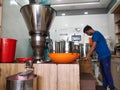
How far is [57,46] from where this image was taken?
4441 mm

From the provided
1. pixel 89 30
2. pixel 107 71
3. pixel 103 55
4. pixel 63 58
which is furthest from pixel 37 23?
pixel 107 71

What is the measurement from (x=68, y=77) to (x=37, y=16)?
2.51 ft

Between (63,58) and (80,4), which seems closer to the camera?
(63,58)

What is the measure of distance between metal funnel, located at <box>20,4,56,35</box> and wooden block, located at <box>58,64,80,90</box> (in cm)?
54

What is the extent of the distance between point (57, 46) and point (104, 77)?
2017 mm

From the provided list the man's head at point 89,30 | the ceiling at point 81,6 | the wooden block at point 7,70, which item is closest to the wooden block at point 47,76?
the wooden block at point 7,70

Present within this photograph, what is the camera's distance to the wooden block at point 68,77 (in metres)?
1.28

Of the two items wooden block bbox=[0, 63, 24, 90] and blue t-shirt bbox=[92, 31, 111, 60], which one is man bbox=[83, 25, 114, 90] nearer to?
blue t-shirt bbox=[92, 31, 111, 60]

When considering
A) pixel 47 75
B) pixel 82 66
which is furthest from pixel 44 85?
pixel 82 66

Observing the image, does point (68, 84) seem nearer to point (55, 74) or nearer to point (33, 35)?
point (55, 74)

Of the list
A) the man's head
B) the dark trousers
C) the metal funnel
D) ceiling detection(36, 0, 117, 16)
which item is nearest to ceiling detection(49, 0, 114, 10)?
ceiling detection(36, 0, 117, 16)

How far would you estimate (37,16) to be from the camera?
5.14ft

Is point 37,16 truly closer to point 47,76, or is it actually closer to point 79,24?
point 47,76

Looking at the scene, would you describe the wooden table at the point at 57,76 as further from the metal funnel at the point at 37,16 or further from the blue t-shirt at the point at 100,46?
the blue t-shirt at the point at 100,46
